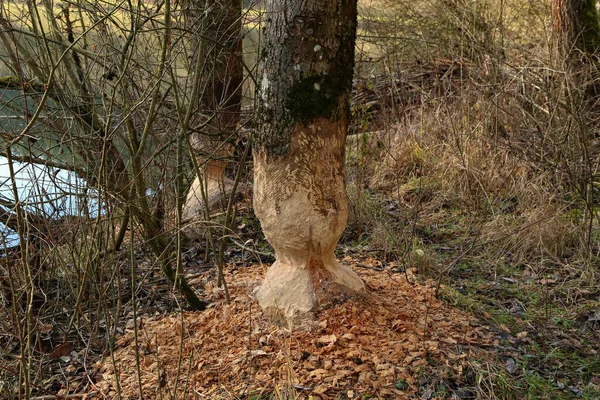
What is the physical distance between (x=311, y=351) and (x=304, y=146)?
1028 mm

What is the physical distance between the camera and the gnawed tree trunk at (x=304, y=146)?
287cm

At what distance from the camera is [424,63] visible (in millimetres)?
7527

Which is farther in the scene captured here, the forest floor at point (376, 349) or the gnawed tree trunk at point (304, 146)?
the gnawed tree trunk at point (304, 146)

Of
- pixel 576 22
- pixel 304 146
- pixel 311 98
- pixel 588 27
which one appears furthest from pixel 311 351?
pixel 588 27

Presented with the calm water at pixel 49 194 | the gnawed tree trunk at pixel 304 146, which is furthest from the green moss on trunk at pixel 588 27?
the calm water at pixel 49 194

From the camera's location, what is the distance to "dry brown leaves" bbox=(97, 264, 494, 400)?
273 cm

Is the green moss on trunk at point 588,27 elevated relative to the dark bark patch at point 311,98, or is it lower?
elevated

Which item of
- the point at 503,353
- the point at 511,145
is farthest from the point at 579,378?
the point at 511,145

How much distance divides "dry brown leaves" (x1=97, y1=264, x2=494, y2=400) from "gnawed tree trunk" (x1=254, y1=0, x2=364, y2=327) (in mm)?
161

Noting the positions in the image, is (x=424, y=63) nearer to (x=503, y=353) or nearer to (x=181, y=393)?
(x=503, y=353)

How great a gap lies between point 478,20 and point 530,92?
148cm

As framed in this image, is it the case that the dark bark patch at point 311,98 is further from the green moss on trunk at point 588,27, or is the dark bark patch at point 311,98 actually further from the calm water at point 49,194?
the green moss on trunk at point 588,27

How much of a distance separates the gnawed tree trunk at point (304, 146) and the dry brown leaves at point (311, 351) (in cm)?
16

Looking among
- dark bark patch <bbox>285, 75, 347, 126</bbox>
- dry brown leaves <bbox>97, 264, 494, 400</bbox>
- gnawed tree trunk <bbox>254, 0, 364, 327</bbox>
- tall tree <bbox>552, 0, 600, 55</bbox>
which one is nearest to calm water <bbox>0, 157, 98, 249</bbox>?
dry brown leaves <bbox>97, 264, 494, 400</bbox>
